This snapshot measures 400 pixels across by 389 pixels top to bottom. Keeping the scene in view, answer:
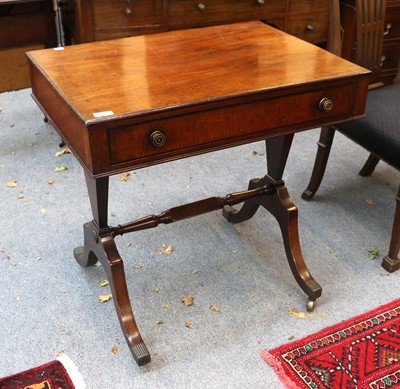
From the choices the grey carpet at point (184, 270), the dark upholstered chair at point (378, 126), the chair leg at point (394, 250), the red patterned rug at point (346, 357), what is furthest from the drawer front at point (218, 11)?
the red patterned rug at point (346, 357)

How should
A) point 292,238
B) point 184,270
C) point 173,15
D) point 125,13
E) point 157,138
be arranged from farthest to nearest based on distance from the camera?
point 173,15 → point 125,13 → point 184,270 → point 292,238 → point 157,138

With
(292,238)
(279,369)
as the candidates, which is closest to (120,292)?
(279,369)

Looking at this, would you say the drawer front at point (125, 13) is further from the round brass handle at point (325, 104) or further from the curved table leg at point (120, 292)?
the round brass handle at point (325, 104)

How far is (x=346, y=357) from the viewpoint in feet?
6.17

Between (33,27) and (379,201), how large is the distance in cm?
222

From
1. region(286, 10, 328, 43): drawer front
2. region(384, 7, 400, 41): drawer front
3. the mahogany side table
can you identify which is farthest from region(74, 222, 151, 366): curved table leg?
region(384, 7, 400, 41): drawer front

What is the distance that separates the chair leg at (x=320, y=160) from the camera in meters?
2.55

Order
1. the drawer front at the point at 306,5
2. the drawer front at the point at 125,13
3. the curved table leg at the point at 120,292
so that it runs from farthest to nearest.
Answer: the drawer front at the point at 306,5, the drawer front at the point at 125,13, the curved table leg at the point at 120,292

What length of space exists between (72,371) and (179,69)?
39.9 inches

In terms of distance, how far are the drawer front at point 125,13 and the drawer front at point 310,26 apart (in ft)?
2.87

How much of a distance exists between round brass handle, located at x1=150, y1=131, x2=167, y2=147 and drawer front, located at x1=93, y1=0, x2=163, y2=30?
1.71 meters

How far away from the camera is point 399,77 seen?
2.67m

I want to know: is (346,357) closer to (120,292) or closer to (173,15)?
(120,292)

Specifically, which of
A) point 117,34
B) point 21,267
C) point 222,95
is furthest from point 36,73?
point 117,34
